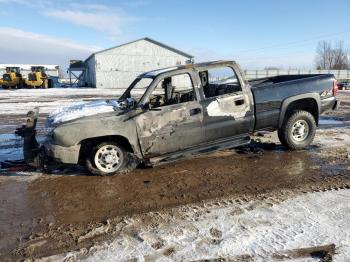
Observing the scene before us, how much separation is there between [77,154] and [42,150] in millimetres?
692

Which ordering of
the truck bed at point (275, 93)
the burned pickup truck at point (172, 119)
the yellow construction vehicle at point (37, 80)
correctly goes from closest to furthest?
the burned pickup truck at point (172, 119)
the truck bed at point (275, 93)
the yellow construction vehicle at point (37, 80)

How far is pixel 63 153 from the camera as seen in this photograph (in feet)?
19.2

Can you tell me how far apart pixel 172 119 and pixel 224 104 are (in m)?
1.07

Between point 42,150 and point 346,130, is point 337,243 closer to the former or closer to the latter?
point 42,150

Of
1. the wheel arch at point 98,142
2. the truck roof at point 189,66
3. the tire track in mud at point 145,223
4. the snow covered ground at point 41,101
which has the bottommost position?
the tire track in mud at point 145,223

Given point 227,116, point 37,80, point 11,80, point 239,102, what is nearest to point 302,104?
point 239,102

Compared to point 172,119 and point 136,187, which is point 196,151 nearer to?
point 172,119

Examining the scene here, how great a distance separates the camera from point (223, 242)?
3.71m

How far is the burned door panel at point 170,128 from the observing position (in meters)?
6.11

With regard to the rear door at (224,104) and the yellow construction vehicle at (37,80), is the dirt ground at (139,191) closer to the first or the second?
the rear door at (224,104)

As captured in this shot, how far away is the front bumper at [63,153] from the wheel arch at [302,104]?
13.3 ft

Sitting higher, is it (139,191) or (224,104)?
(224,104)

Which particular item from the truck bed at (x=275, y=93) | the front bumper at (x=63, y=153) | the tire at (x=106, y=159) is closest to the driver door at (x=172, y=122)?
the tire at (x=106, y=159)

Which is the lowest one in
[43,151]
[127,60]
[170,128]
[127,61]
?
[43,151]
